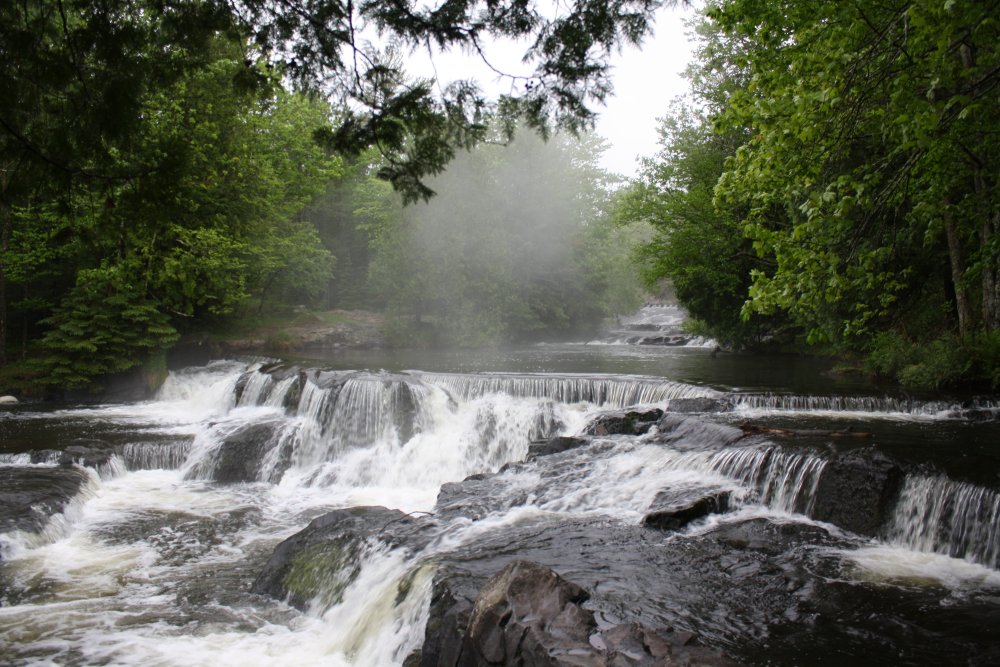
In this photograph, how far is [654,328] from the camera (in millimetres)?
31375

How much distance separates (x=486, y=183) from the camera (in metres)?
25.0

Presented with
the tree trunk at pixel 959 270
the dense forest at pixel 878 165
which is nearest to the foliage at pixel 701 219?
the dense forest at pixel 878 165

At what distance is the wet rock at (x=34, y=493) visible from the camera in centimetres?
781

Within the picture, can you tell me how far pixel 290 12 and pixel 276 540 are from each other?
6.22 m

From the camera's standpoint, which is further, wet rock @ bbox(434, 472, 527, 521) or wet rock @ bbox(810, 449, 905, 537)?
wet rock @ bbox(434, 472, 527, 521)

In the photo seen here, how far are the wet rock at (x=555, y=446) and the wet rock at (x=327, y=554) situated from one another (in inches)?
123

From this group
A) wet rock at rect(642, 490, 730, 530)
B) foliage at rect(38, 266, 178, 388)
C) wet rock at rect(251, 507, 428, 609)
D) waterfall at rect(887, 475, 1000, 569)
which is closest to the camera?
waterfall at rect(887, 475, 1000, 569)

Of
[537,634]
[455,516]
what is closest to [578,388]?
[455,516]

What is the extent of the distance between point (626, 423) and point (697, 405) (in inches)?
71.1

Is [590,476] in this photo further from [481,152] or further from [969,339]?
[481,152]

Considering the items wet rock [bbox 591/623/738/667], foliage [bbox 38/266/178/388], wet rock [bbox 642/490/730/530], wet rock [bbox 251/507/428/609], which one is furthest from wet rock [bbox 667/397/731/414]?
foliage [bbox 38/266/178/388]

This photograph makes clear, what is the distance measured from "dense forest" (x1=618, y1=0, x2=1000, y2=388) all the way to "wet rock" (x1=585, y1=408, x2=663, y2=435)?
125 inches

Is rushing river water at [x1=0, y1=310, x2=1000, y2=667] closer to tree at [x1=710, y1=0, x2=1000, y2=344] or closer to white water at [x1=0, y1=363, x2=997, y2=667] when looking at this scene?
white water at [x1=0, y1=363, x2=997, y2=667]

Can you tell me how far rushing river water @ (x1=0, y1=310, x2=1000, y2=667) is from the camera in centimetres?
499
